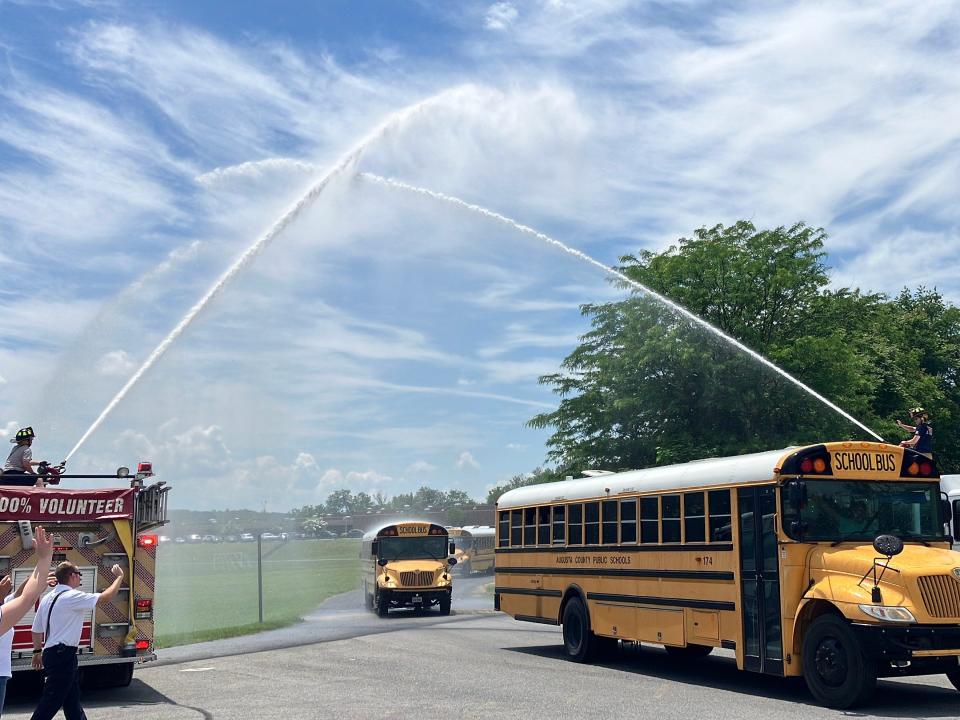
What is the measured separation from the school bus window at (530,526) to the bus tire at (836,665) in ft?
25.9

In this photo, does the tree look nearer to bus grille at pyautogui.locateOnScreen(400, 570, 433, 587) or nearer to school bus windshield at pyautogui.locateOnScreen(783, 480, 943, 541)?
bus grille at pyautogui.locateOnScreen(400, 570, 433, 587)

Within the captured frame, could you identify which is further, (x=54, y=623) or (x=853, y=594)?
(x=853, y=594)

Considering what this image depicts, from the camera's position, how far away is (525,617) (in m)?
19.9

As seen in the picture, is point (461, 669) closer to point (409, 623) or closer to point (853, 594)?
point (853, 594)

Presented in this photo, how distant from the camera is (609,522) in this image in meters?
16.9

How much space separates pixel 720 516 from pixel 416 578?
56.2 feet

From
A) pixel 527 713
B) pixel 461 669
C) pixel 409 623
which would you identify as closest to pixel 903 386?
pixel 409 623

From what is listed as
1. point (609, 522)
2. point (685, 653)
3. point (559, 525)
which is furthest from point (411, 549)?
point (609, 522)

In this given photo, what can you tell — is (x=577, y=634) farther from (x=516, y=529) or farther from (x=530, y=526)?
(x=516, y=529)

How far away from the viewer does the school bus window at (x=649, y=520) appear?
50.8ft

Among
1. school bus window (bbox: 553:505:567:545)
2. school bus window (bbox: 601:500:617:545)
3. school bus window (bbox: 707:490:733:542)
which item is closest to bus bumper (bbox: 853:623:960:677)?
school bus window (bbox: 707:490:733:542)

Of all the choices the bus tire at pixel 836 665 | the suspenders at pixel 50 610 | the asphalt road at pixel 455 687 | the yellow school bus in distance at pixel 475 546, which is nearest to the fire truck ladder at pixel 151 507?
the asphalt road at pixel 455 687

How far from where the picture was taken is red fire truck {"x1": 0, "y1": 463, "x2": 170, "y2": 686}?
45.4ft

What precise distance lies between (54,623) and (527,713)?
519 centimetres
